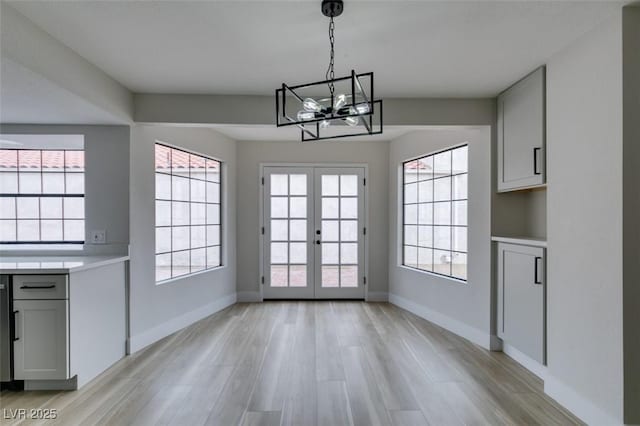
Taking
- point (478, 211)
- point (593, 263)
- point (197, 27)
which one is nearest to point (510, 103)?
point (478, 211)

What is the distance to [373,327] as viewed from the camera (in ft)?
13.3

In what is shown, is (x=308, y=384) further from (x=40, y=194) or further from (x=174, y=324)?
(x=40, y=194)

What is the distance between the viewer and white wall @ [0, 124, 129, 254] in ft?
10.9

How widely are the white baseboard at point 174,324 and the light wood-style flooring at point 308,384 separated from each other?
106mm

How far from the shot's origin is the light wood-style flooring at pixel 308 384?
7.47 feet

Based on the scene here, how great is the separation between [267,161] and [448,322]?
133 inches

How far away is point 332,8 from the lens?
1.94 meters

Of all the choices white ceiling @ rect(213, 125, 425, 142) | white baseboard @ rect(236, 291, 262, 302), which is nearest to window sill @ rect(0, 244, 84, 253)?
white ceiling @ rect(213, 125, 425, 142)

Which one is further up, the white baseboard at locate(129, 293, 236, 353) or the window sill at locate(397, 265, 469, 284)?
the window sill at locate(397, 265, 469, 284)

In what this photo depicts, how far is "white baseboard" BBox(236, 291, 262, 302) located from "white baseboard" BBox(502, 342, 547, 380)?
3369 millimetres

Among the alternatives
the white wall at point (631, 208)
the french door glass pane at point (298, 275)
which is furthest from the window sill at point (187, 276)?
the white wall at point (631, 208)

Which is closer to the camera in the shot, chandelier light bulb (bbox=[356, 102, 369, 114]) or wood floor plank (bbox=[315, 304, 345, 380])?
chandelier light bulb (bbox=[356, 102, 369, 114])

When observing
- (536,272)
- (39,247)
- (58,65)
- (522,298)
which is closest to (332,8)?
(58,65)

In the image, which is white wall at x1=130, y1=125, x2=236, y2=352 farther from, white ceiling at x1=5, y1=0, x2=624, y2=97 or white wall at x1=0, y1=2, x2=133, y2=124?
Result: white ceiling at x1=5, y1=0, x2=624, y2=97
